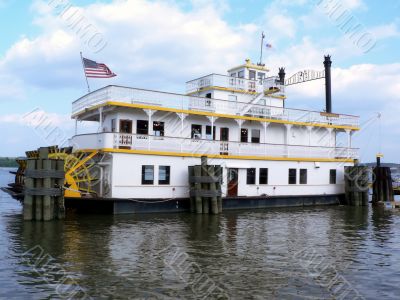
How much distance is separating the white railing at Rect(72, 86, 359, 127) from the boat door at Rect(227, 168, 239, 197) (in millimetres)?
3649

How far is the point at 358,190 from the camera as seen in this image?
27781 mm

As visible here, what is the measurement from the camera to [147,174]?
69.7 feet

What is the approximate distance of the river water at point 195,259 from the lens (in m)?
9.40

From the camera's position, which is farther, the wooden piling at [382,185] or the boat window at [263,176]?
the wooden piling at [382,185]

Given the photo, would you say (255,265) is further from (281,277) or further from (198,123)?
(198,123)

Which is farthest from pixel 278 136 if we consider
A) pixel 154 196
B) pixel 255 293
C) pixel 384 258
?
pixel 255 293

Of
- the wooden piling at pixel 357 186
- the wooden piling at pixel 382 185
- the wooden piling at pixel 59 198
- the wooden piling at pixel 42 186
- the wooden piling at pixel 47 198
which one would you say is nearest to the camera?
the wooden piling at pixel 42 186

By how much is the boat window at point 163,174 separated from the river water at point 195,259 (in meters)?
2.58

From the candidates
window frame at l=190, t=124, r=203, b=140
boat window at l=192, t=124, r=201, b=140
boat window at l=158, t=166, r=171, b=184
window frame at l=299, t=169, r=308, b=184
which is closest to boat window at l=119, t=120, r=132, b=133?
boat window at l=158, t=166, r=171, b=184

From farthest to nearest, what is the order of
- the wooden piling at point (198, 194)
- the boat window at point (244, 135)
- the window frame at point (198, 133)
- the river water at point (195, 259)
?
the boat window at point (244, 135)
the window frame at point (198, 133)
the wooden piling at point (198, 194)
the river water at point (195, 259)

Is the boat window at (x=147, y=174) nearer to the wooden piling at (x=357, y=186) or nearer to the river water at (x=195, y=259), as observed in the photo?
the river water at (x=195, y=259)

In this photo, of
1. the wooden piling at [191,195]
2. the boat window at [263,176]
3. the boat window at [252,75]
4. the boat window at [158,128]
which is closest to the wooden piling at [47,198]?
the boat window at [158,128]

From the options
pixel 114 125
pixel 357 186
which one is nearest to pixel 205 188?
pixel 114 125

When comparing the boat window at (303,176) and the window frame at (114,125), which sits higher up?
the window frame at (114,125)
